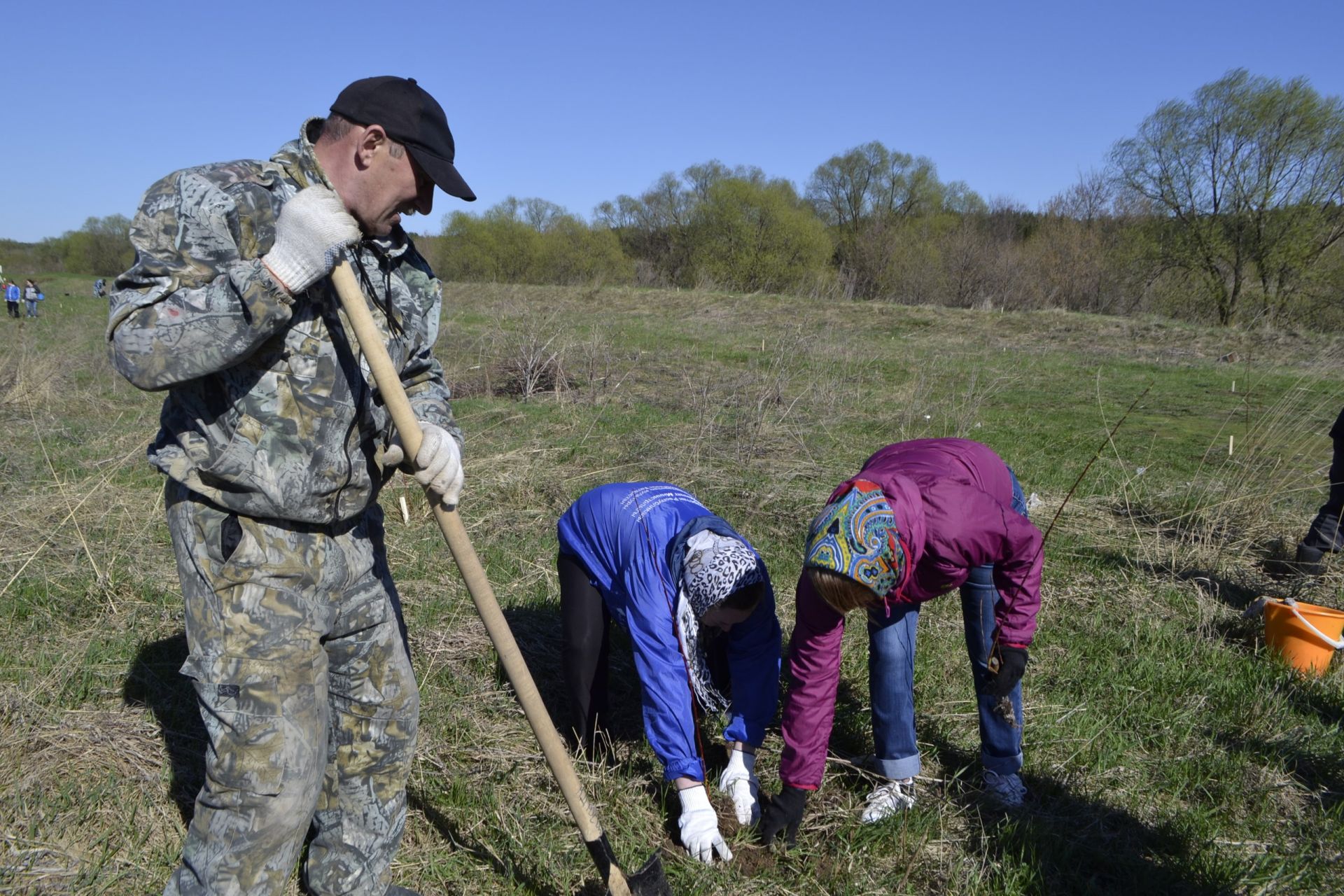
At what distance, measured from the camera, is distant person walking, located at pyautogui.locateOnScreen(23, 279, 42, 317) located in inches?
1037

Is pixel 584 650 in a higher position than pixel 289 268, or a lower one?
lower

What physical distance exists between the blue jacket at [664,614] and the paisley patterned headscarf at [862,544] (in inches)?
21.7

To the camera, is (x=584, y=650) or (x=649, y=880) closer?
(x=649, y=880)

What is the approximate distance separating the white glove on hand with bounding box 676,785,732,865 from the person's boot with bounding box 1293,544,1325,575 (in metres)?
4.05

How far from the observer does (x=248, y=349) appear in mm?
1723

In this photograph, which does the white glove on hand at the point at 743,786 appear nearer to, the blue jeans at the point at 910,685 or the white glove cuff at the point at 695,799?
the white glove cuff at the point at 695,799

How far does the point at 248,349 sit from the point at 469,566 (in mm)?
740

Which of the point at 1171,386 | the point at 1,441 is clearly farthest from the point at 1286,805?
the point at 1171,386

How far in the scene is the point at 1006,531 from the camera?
8.26ft

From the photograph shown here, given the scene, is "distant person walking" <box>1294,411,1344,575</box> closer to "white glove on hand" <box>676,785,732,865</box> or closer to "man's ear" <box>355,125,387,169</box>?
"white glove on hand" <box>676,785,732,865</box>

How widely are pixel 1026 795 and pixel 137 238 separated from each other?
10.4ft

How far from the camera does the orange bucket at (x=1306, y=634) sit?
371cm

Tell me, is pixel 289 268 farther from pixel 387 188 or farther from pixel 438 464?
pixel 438 464

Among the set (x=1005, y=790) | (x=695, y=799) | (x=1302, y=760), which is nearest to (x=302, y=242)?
(x=695, y=799)
